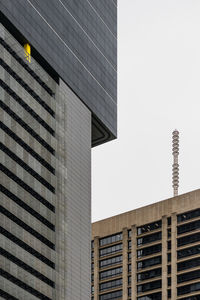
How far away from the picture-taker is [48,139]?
153m

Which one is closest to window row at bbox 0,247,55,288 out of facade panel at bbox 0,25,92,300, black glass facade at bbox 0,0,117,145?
facade panel at bbox 0,25,92,300

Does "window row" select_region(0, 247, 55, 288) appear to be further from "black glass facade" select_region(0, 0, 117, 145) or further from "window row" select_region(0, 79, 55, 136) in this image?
"black glass facade" select_region(0, 0, 117, 145)

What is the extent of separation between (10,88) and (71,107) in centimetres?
2075

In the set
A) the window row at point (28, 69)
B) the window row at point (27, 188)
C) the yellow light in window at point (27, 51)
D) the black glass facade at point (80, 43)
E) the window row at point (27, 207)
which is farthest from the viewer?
the black glass facade at point (80, 43)

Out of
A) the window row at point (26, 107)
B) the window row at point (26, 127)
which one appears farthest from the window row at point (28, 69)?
the window row at point (26, 127)

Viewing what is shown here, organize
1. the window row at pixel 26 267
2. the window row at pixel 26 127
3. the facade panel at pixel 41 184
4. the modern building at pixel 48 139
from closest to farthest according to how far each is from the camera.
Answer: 1. the window row at pixel 26 267
2. the facade panel at pixel 41 184
3. the modern building at pixel 48 139
4. the window row at pixel 26 127

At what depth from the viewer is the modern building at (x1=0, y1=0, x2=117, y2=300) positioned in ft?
455

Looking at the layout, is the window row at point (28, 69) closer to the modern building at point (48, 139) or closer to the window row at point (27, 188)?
the modern building at point (48, 139)

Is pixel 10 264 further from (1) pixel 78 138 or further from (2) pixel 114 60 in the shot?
(2) pixel 114 60

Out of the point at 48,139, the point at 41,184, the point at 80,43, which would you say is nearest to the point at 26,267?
the point at 41,184

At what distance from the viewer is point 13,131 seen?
141750 mm

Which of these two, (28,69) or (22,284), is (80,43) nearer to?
(28,69)

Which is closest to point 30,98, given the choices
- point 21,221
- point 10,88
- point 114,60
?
point 10,88

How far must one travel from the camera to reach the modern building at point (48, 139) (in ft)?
455
